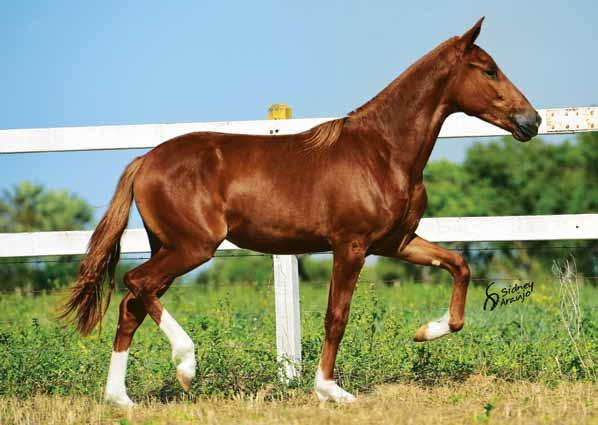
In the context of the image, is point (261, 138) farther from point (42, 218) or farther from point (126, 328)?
point (42, 218)

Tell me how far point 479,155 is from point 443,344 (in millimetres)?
29866

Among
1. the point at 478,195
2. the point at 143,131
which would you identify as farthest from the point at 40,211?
the point at 143,131

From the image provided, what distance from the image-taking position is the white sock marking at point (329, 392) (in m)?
5.10

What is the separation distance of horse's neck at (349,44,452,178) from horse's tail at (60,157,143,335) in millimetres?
1695

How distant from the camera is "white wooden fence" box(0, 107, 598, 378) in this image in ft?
20.6

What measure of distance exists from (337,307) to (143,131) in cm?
230

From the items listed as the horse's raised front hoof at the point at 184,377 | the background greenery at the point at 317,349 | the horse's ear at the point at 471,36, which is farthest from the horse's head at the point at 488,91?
the horse's raised front hoof at the point at 184,377

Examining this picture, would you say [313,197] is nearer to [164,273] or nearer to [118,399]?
[164,273]

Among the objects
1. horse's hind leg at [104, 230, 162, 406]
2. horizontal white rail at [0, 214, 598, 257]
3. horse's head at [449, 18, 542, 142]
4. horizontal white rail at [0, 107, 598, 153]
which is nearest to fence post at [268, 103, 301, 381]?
horizontal white rail at [0, 214, 598, 257]

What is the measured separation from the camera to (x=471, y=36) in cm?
544

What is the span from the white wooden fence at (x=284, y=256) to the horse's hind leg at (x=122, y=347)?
3.22ft

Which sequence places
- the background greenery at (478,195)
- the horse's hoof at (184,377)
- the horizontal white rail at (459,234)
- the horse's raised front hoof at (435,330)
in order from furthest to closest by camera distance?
the background greenery at (478,195) → the horizontal white rail at (459,234) → the horse's raised front hoof at (435,330) → the horse's hoof at (184,377)

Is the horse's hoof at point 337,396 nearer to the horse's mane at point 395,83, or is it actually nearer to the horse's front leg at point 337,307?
the horse's front leg at point 337,307

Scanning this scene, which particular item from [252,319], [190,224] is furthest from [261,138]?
[252,319]
